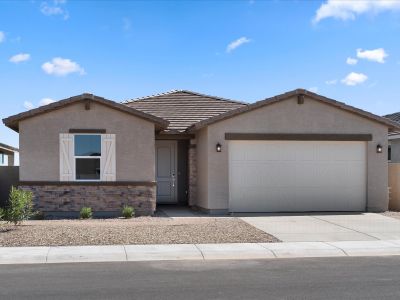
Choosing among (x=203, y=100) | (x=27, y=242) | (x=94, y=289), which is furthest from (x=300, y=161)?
(x=94, y=289)

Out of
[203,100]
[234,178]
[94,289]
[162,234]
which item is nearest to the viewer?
[94,289]

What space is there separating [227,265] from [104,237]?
3.55 metres

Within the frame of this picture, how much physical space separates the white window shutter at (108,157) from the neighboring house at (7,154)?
13.4 m

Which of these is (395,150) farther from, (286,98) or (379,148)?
(286,98)

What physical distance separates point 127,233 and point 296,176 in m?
7.05

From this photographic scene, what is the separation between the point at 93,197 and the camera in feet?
54.7

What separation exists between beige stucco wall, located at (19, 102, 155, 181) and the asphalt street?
7106 millimetres

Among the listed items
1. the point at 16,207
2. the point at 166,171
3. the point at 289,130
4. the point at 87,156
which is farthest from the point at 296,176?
the point at 16,207

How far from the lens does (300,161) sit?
1792 cm

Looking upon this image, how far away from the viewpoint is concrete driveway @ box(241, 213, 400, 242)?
13.0 metres

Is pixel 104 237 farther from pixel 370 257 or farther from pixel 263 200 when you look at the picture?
pixel 263 200

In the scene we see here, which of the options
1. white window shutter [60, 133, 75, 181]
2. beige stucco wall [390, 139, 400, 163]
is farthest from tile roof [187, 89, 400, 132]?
beige stucco wall [390, 139, 400, 163]

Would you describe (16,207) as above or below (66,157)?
below

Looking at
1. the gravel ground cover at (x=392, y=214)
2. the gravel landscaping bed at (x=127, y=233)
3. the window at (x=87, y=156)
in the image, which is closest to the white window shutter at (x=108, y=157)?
the window at (x=87, y=156)
